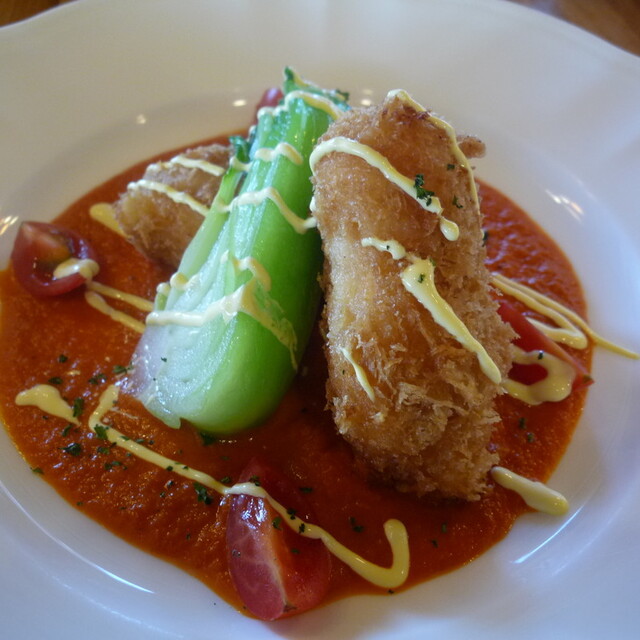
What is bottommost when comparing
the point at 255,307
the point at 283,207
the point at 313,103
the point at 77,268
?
the point at 77,268

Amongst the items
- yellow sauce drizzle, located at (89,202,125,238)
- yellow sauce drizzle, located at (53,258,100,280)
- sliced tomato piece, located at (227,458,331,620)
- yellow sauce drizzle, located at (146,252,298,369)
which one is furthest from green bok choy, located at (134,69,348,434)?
yellow sauce drizzle, located at (89,202,125,238)

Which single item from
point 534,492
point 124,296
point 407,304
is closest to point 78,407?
point 124,296

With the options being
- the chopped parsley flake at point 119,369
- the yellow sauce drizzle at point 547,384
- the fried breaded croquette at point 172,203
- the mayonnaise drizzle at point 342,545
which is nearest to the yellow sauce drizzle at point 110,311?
the chopped parsley flake at point 119,369

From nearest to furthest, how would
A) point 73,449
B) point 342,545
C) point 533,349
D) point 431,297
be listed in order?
point 431,297, point 342,545, point 73,449, point 533,349

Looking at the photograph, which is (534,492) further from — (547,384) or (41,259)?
(41,259)

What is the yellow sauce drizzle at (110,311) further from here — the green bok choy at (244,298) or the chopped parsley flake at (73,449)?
the chopped parsley flake at (73,449)

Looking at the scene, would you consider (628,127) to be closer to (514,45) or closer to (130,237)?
(514,45)

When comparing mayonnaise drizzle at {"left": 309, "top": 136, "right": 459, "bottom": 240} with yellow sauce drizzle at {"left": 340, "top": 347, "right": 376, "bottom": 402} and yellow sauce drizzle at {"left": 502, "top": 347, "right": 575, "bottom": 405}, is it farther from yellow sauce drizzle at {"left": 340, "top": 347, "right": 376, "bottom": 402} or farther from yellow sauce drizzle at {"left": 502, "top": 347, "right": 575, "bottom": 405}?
yellow sauce drizzle at {"left": 502, "top": 347, "right": 575, "bottom": 405}
